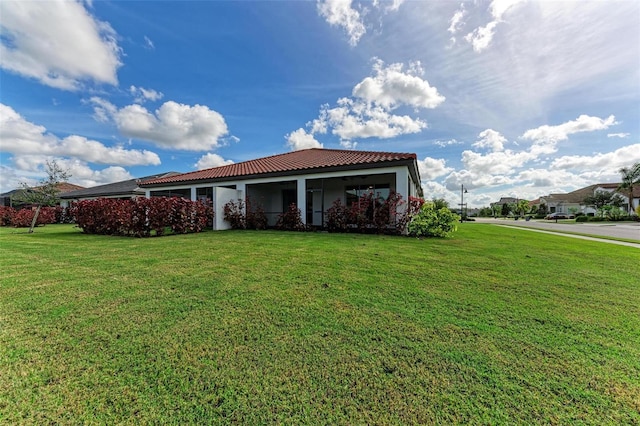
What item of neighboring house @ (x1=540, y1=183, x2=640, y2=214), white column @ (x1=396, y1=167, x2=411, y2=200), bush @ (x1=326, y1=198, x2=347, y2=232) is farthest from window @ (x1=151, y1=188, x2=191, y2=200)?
neighboring house @ (x1=540, y1=183, x2=640, y2=214)

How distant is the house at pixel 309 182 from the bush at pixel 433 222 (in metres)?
1.12

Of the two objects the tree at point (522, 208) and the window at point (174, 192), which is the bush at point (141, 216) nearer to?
the window at point (174, 192)

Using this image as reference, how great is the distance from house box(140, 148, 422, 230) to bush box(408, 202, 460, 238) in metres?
1.12

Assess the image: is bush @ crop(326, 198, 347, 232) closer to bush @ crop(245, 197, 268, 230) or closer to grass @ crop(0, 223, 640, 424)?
bush @ crop(245, 197, 268, 230)

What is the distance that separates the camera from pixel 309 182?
13.6 m

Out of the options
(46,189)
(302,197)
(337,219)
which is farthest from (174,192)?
(337,219)

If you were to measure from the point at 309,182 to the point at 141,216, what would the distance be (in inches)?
308

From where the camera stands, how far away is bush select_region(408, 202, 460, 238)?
10289mm

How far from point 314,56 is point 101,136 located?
1944 centimetres

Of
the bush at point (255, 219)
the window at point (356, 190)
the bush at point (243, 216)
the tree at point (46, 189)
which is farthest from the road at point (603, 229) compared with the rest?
the tree at point (46, 189)

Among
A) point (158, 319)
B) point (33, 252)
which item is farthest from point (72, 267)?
point (158, 319)

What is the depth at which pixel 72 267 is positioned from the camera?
483cm

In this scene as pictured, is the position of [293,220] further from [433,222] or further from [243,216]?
[433,222]

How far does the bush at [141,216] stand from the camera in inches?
394
